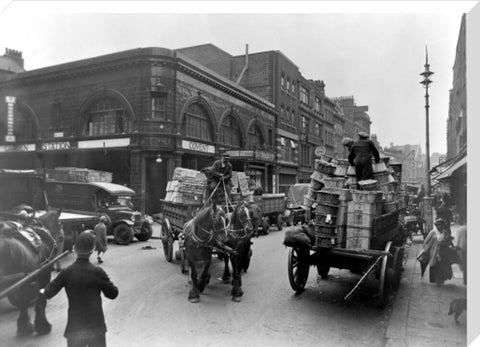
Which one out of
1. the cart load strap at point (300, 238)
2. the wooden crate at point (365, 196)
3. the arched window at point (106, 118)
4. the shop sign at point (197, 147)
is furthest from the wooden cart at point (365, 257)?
the arched window at point (106, 118)

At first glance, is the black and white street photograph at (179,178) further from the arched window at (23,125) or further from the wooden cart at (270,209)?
the wooden cart at (270,209)

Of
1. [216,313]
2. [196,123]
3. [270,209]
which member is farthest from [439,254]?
[270,209]

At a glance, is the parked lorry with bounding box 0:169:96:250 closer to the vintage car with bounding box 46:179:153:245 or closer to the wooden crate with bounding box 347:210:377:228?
the vintage car with bounding box 46:179:153:245

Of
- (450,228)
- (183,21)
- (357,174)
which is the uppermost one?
(183,21)

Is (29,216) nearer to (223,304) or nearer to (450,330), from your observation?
(223,304)

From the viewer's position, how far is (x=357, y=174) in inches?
243

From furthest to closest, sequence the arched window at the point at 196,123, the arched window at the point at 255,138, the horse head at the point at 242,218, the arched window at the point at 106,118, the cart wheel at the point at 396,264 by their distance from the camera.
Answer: the arched window at the point at 255,138, the arched window at the point at 196,123, the horse head at the point at 242,218, the cart wheel at the point at 396,264, the arched window at the point at 106,118

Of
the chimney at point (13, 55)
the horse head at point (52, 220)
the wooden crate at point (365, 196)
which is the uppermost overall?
the chimney at point (13, 55)

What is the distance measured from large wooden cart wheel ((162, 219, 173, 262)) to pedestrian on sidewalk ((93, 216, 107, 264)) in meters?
2.69

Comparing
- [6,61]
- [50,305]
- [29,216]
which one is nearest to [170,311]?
[50,305]

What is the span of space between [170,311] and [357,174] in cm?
428

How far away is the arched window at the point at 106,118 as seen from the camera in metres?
5.34

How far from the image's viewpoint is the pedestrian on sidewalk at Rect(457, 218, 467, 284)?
462 centimetres

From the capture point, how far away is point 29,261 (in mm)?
4559
